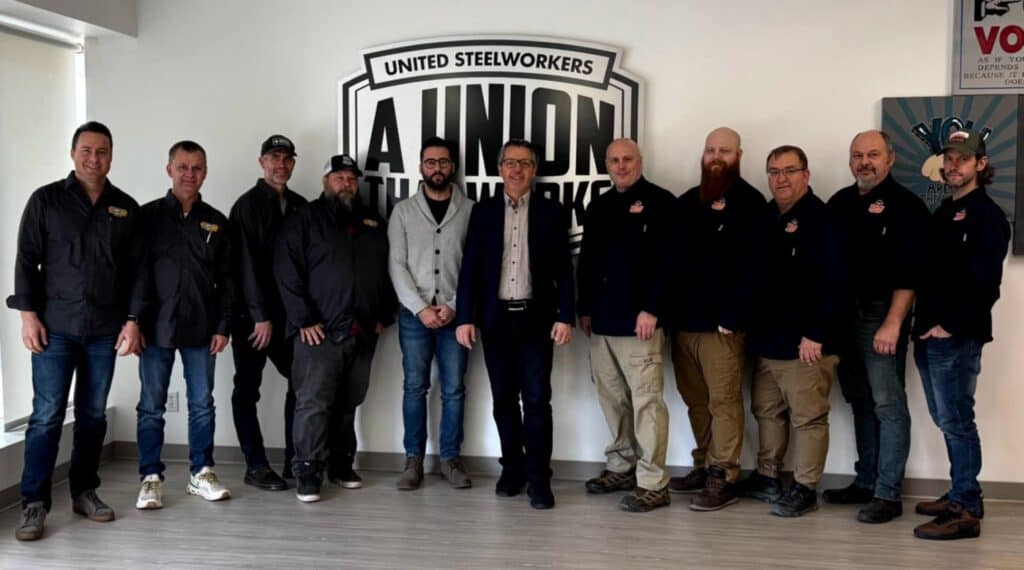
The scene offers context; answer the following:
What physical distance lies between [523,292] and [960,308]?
1907 millimetres

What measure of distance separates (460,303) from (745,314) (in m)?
1.35

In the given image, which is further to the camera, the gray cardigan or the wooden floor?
the gray cardigan

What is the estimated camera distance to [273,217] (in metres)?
4.44

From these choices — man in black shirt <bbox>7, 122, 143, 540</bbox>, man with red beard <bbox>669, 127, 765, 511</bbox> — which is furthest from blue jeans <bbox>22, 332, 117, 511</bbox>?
man with red beard <bbox>669, 127, 765, 511</bbox>

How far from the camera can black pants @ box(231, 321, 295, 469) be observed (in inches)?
175

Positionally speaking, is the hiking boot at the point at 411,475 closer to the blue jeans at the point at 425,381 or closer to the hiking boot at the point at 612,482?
the blue jeans at the point at 425,381

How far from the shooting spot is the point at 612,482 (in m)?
4.43

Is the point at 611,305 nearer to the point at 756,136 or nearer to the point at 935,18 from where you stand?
the point at 756,136

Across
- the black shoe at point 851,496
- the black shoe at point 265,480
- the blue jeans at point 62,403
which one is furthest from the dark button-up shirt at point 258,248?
the black shoe at point 851,496

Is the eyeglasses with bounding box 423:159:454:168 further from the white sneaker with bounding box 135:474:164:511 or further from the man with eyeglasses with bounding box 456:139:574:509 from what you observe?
the white sneaker with bounding box 135:474:164:511

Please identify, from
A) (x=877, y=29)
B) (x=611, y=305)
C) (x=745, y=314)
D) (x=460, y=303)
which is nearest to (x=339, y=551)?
(x=460, y=303)

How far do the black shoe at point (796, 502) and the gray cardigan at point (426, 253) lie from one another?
1.85 meters

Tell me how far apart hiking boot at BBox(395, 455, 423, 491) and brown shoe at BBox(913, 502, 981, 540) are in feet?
7.77

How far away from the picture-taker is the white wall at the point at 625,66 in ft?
14.4
